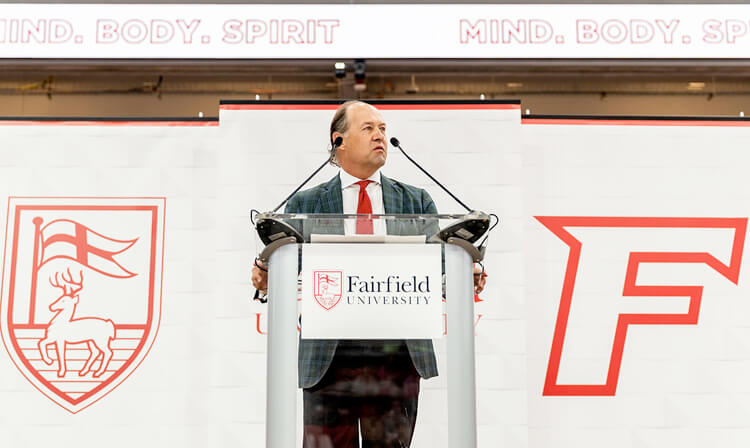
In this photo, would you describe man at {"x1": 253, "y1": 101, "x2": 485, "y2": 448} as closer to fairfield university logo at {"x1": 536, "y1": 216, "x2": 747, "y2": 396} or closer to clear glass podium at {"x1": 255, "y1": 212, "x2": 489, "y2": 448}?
clear glass podium at {"x1": 255, "y1": 212, "x2": 489, "y2": 448}

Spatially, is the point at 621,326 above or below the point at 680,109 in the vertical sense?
below

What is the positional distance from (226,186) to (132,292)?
24.8 inches

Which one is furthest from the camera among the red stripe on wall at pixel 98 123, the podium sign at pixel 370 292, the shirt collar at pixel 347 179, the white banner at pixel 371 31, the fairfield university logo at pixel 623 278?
the white banner at pixel 371 31

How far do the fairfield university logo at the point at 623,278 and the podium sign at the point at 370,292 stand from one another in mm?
1901

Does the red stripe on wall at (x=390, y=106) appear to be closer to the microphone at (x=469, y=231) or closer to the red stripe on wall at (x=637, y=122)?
the red stripe on wall at (x=637, y=122)

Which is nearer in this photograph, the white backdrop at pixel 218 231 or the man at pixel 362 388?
the man at pixel 362 388

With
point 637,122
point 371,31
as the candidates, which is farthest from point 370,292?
point 371,31

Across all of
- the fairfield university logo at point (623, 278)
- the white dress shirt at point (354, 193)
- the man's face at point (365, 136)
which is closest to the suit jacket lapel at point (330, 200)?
the white dress shirt at point (354, 193)

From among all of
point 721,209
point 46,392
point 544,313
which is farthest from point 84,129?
point 721,209

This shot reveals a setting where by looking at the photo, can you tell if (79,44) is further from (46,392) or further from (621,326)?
(621,326)

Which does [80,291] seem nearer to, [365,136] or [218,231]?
[218,231]

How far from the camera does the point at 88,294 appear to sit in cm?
358

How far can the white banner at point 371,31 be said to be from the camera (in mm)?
4156

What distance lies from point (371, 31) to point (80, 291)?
1.98m
